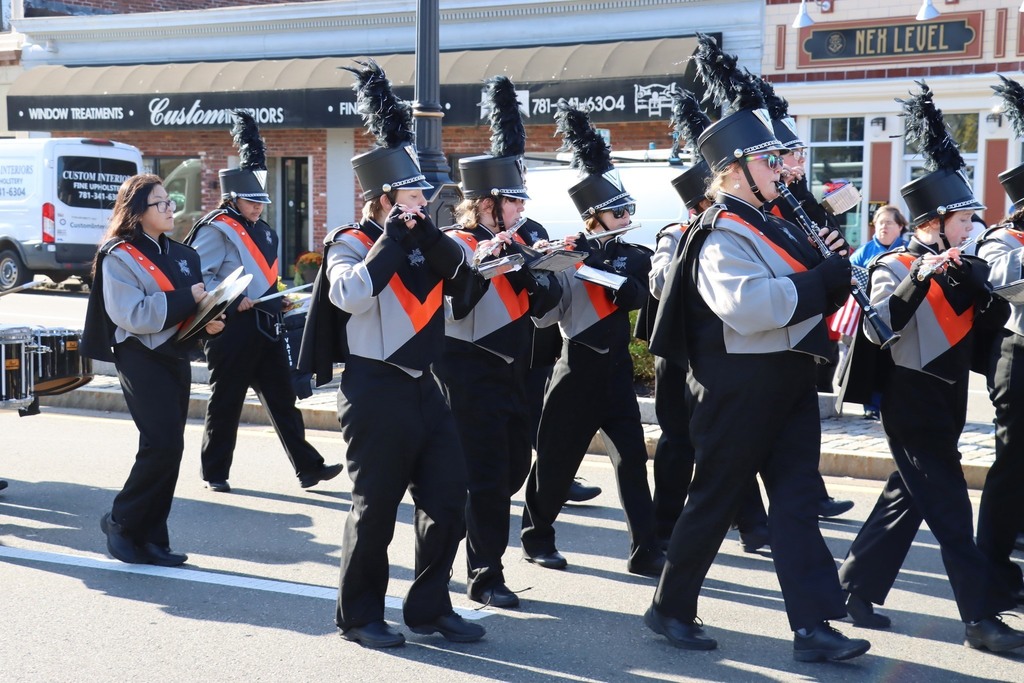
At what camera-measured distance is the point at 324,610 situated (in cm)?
557

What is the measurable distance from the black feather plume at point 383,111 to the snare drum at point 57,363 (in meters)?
3.08

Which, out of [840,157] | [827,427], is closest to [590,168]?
[827,427]

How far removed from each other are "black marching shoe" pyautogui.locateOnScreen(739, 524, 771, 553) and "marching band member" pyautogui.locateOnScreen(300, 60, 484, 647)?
2114mm

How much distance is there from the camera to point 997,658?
498 cm

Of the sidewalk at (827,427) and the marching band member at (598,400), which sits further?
the sidewalk at (827,427)

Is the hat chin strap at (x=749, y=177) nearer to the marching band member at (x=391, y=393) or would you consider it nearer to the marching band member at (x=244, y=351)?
the marching band member at (x=391, y=393)

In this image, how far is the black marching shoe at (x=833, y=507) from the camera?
741cm

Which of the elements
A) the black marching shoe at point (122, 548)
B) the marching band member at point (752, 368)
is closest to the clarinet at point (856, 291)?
the marching band member at point (752, 368)

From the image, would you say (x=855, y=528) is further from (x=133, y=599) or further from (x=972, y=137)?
(x=972, y=137)

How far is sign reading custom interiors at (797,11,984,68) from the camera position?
59.4 feet

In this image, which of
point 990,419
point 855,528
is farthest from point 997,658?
point 990,419

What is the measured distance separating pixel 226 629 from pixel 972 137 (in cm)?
1557

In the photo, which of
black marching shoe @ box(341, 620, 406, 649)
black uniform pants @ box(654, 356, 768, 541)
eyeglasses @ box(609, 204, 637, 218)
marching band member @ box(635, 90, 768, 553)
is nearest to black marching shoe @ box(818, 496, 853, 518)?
marching band member @ box(635, 90, 768, 553)

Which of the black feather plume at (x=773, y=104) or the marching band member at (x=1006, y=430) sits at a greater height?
the black feather plume at (x=773, y=104)
